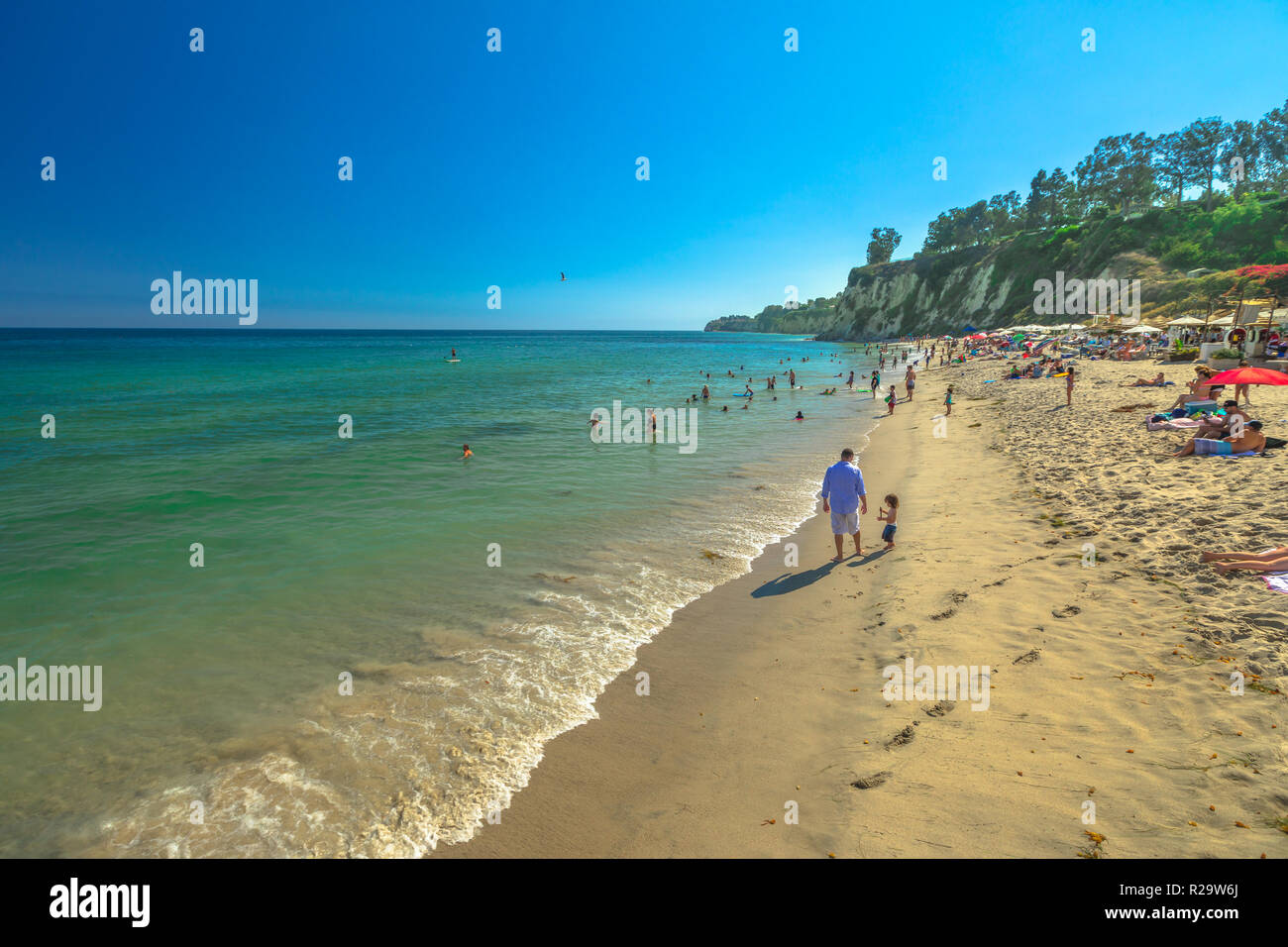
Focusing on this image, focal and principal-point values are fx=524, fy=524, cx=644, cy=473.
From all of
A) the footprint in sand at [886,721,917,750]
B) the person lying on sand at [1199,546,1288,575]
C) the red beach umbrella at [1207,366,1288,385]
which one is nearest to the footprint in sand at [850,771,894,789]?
the footprint in sand at [886,721,917,750]

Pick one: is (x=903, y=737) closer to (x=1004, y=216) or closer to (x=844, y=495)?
(x=844, y=495)

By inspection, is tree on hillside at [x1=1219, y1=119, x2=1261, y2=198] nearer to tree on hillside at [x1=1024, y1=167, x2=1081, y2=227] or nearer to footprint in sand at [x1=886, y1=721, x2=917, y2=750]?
→ tree on hillside at [x1=1024, y1=167, x2=1081, y2=227]

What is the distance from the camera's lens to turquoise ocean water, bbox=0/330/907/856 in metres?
5.14

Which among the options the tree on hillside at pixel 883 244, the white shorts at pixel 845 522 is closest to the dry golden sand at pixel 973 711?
the white shorts at pixel 845 522

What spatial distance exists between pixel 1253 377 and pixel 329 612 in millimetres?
23107

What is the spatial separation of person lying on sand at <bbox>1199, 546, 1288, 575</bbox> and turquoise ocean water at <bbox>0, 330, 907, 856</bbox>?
701 centimetres

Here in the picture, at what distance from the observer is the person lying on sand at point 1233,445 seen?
11.8 meters

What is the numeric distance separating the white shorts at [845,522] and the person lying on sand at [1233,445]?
915 centimetres

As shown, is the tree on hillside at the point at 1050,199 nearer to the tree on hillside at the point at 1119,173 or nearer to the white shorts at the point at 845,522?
the tree on hillside at the point at 1119,173

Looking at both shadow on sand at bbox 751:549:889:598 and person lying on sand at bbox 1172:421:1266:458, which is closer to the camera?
shadow on sand at bbox 751:549:889:598

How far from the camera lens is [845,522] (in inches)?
411

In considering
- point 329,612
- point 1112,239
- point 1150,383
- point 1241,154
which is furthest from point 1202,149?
point 329,612
